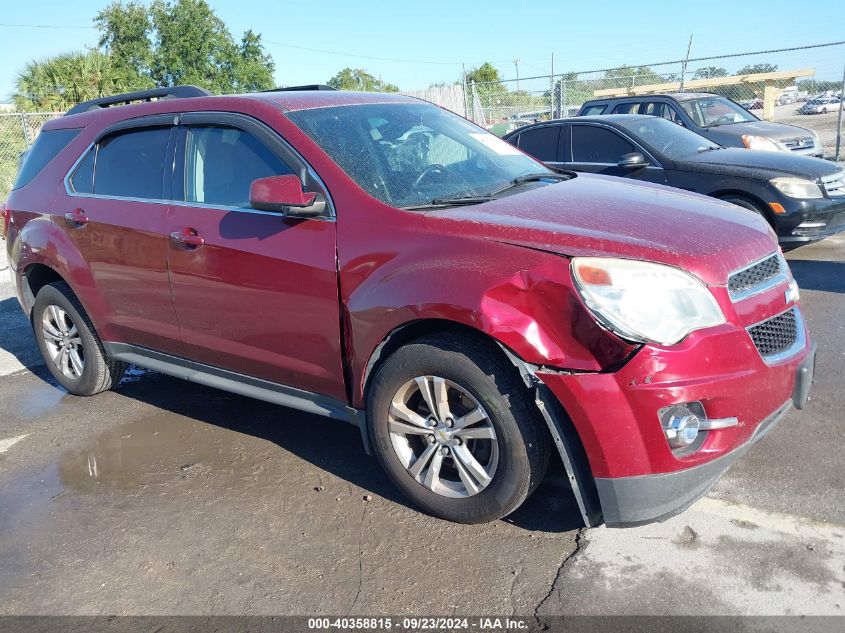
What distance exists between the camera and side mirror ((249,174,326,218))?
10.6ft

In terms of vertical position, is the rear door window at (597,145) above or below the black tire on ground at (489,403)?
above

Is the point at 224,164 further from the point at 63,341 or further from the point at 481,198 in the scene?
the point at 63,341

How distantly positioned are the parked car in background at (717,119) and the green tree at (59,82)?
1720 centimetres

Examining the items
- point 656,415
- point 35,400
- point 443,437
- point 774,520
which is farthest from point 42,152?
point 774,520

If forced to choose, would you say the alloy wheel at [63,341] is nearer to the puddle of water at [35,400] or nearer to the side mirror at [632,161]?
the puddle of water at [35,400]

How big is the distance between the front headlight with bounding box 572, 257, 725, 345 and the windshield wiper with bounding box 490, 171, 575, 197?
1.03 metres

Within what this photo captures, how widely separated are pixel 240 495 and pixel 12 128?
18.1 metres

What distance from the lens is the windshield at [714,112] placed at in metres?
11.5

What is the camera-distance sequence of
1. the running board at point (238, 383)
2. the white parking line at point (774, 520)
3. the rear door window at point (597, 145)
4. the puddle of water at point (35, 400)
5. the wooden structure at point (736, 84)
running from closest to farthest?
the white parking line at point (774, 520) < the running board at point (238, 383) < the puddle of water at point (35, 400) < the rear door window at point (597, 145) < the wooden structure at point (736, 84)

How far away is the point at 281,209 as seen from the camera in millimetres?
3338

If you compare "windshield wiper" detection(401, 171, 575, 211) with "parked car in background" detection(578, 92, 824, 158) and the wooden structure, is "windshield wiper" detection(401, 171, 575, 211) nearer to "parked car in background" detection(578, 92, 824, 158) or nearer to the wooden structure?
"parked car in background" detection(578, 92, 824, 158)

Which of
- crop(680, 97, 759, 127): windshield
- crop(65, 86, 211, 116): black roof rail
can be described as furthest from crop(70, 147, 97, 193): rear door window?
crop(680, 97, 759, 127): windshield

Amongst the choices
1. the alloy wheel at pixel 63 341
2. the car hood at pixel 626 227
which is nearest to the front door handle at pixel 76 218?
the alloy wheel at pixel 63 341

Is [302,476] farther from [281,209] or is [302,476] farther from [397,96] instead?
[397,96]
